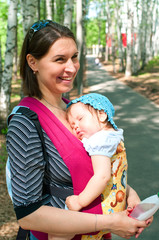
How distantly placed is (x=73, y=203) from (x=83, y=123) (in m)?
0.47

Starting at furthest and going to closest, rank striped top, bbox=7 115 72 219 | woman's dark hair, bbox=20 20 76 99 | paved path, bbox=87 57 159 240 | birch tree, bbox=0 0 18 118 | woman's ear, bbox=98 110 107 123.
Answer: birch tree, bbox=0 0 18 118, paved path, bbox=87 57 159 240, woman's ear, bbox=98 110 107 123, woman's dark hair, bbox=20 20 76 99, striped top, bbox=7 115 72 219

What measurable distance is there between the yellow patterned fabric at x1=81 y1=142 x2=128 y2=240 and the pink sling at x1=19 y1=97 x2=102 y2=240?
0.16ft

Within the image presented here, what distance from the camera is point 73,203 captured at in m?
1.59

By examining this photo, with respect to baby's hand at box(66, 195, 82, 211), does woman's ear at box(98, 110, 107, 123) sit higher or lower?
higher

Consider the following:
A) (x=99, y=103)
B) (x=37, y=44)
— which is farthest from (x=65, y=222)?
(x=37, y=44)

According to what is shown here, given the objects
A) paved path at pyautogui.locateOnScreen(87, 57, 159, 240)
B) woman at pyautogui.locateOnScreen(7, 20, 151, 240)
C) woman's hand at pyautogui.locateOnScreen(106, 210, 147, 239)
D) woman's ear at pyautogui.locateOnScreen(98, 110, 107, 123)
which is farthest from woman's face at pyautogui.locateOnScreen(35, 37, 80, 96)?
paved path at pyautogui.locateOnScreen(87, 57, 159, 240)

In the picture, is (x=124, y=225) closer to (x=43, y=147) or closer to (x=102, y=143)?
(x=102, y=143)

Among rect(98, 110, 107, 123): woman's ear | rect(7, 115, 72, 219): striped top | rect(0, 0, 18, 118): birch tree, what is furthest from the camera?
rect(0, 0, 18, 118): birch tree

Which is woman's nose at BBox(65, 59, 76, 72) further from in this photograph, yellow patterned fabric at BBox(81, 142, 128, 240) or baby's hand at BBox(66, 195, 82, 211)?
baby's hand at BBox(66, 195, 82, 211)

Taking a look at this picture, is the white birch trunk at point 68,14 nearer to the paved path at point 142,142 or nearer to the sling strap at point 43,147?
the paved path at point 142,142

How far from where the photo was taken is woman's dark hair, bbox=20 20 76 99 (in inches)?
65.6

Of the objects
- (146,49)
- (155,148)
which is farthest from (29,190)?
(146,49)

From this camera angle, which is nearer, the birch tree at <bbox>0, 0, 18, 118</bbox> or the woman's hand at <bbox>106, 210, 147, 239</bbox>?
the woman's hand at <bbox>106, 210, 147, 239</bbox>

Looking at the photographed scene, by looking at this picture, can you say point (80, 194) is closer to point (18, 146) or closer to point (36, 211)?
point (36, 211)
